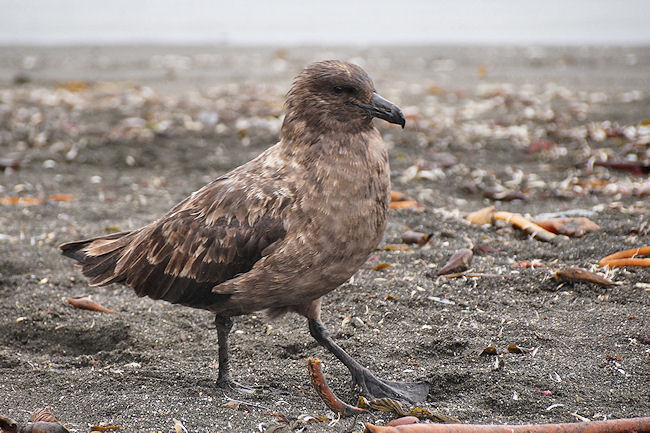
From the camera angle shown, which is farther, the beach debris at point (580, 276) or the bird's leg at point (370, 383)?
the beach debris at point (580, 276)

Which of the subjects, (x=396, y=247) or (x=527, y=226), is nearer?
(x=527, y=226)

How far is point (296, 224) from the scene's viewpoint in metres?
3.64

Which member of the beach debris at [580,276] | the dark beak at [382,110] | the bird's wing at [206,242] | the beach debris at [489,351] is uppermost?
the dark beak at [382,110]

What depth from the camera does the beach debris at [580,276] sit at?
176 inches

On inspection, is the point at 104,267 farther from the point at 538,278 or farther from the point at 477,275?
the point at 538,278

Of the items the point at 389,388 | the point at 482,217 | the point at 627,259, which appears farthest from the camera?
the point at 482,217

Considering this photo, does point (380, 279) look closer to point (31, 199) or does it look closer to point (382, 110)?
point (382, 110)

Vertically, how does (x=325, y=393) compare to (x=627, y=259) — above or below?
below

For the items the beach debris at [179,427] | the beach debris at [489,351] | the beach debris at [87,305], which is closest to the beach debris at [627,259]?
the beach debris at [489,351]

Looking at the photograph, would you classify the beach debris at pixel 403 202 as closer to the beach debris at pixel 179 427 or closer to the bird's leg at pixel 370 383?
the bird's leg at pixel 370 383

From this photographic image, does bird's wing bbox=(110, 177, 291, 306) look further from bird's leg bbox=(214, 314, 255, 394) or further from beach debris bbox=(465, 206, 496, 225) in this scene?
beach debris bbox=(465, 206, 496, 225)

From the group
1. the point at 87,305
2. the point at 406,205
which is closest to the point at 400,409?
the point at 87,305

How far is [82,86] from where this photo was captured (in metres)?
11.9

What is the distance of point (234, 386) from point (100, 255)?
1187 millimetres
